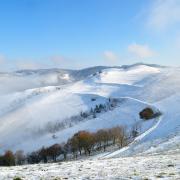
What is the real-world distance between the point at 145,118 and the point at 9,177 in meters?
130

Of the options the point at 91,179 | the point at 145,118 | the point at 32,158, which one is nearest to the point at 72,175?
the point at 91,179

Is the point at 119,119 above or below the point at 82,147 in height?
above

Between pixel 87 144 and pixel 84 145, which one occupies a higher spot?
pixel 87 144

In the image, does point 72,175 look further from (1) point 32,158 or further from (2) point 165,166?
(1) point 32,158

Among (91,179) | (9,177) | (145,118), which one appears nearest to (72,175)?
(91,179)

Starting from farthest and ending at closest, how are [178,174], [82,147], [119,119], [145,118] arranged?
[119,119], [145,118], [82,147], [178,174]

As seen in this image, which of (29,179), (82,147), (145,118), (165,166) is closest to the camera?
(29,179)

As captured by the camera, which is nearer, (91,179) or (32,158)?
(91,179)

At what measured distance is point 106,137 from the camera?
12169 centimetres

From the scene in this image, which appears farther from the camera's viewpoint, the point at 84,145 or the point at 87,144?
the point at 84,145

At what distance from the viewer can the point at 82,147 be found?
118m

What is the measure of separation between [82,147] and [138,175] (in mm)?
96253

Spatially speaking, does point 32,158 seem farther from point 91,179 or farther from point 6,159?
point 91,179

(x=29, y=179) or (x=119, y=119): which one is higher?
(x=119, y=119)
